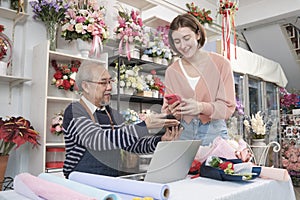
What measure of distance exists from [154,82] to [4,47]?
1.67 m

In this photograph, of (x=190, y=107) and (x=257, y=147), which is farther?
(x=257, y=147)

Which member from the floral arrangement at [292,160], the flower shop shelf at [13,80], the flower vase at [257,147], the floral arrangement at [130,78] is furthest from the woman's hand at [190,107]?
the floral arrangement at [292,160]

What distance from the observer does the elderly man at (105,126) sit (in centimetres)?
65

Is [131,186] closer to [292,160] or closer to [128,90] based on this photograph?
[128,90]

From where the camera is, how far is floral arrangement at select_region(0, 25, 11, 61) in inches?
78.2

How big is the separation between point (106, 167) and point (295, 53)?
491 cm

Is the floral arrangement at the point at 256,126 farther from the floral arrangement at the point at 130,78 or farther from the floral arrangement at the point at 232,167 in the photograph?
the floral arrangement at the point at 130,78

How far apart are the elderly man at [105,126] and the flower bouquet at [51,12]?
1593 millimetres

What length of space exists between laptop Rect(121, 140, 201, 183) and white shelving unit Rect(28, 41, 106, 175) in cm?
136

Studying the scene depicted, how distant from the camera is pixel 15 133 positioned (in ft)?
5.94

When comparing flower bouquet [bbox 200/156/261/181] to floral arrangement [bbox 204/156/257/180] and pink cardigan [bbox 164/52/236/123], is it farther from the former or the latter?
pink cardigan [bbox 164/52/236/123]

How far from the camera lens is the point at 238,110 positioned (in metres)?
3.41

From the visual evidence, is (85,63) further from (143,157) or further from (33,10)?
(33,10)

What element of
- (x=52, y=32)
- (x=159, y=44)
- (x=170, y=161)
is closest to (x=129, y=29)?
(x=159, y=44)
